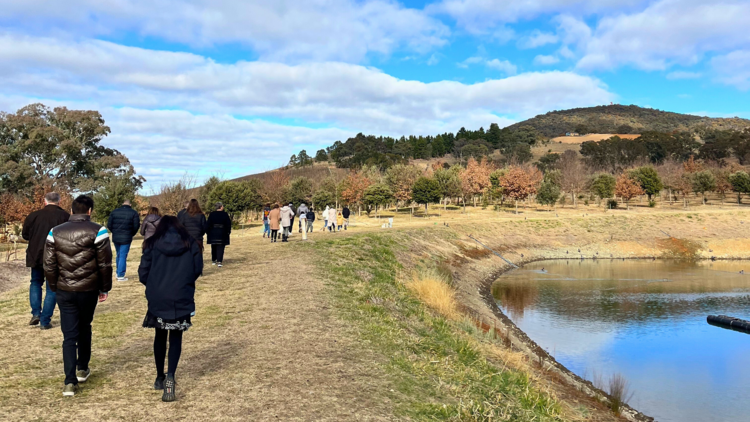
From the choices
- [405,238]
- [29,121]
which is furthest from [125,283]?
[29,121]

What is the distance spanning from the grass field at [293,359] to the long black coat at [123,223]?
4.81ft

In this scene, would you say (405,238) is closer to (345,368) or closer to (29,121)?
(345,368)

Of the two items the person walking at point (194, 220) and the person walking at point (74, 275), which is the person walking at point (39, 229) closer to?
the person walking at point (74, 275)

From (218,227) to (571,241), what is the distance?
3996 centimetres

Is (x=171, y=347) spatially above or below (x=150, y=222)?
below

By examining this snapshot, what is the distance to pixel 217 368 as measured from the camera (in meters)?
7.33

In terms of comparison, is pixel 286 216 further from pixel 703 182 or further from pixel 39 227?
pixel 703 182

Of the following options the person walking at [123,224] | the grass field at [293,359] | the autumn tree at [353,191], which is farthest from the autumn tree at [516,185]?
the person walking at [123,224]

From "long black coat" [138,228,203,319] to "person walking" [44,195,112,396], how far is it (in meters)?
0.63

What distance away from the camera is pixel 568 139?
548ft

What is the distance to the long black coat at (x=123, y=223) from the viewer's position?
12.8 m

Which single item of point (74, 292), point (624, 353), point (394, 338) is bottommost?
point (624, 353)

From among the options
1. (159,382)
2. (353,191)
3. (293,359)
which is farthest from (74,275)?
(353,191)

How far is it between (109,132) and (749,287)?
197 feet
